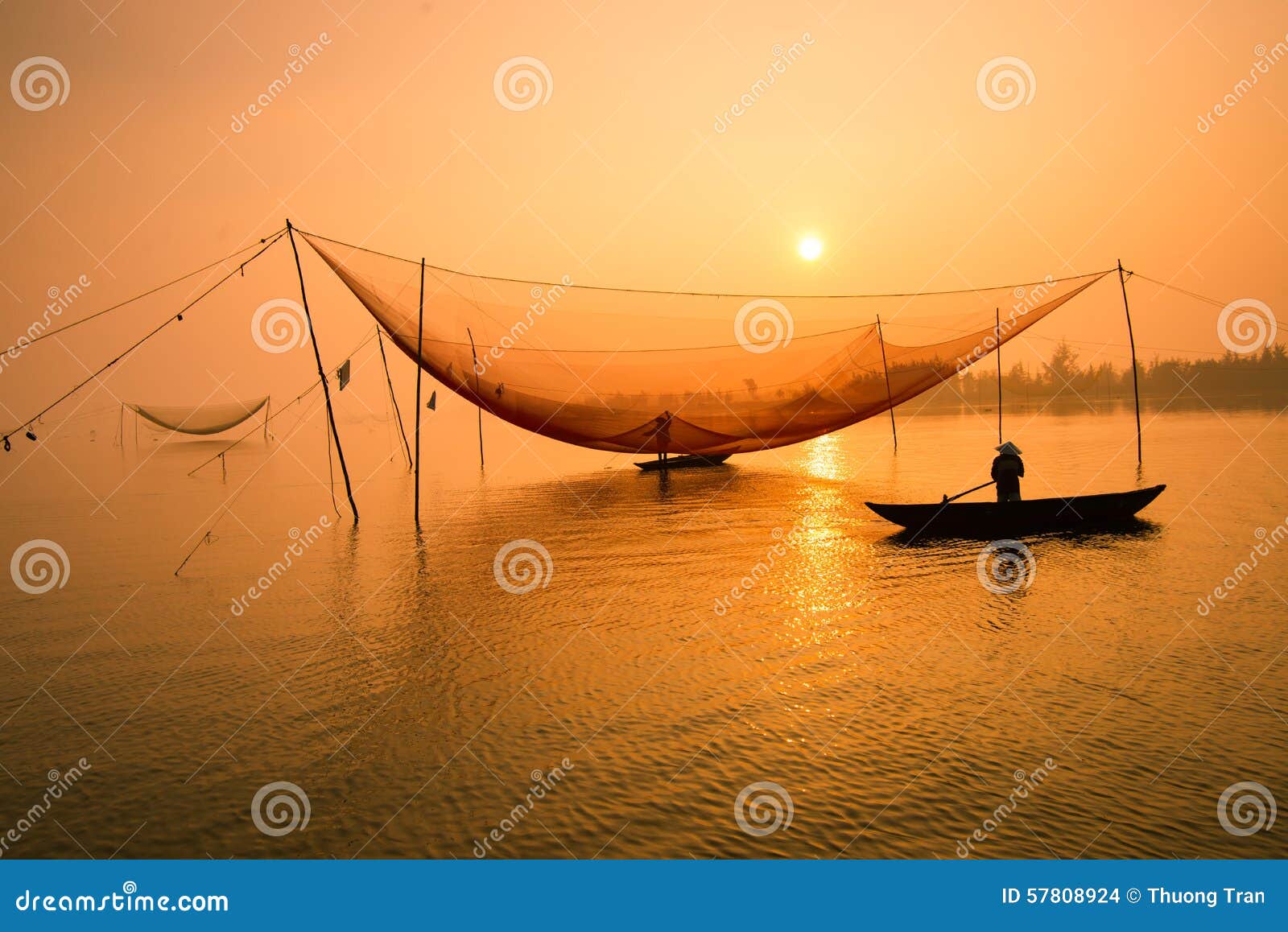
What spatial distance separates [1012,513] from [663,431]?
1306 cm

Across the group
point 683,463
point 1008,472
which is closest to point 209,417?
point 683,463

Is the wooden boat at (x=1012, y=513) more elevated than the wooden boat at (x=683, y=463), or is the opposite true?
the wooden boat at (x=683, y=463)

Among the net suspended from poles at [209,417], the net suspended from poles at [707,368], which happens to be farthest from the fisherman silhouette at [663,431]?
the net suspended from poles at [209,417]

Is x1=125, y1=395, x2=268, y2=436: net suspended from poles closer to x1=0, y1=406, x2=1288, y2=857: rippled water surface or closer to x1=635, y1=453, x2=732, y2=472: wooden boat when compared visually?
x1=635, y1=453, x2=732, y2=472: wooden boat

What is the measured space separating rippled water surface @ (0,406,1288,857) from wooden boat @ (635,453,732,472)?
41.0 ft

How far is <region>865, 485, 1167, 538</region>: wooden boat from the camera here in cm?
Result: 1322

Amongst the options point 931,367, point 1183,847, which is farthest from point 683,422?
point 1183,847

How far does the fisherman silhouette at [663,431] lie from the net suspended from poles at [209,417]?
1429 inches

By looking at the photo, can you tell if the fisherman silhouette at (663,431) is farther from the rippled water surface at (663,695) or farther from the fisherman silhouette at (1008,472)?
the fisherman silhouette at (1008,472)

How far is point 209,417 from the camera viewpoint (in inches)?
2127

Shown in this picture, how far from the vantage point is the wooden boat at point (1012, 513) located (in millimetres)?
13219

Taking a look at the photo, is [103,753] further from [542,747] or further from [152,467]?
[152,467]

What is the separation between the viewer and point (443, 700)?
697 centimetres

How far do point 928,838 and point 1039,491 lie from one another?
1621 cm
